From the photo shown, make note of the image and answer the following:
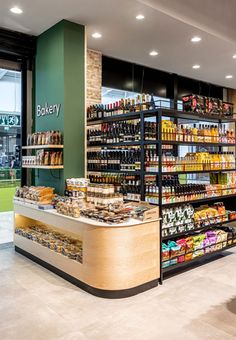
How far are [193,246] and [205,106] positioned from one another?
2213 millimetres

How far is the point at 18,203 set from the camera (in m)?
5.31

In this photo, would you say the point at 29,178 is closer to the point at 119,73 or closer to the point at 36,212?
the point at 36,212

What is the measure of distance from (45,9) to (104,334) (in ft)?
14.2

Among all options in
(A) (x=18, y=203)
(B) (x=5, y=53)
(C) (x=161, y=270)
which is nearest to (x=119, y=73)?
(B) (x=5, y=53)

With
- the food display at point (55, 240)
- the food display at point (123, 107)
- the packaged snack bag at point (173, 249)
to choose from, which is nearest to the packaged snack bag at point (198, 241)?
the packaged snack bag at point (173, 249)

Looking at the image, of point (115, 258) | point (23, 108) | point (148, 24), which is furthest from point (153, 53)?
point (115, 258)

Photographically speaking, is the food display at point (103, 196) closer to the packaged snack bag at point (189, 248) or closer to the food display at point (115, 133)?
the food display at point (115, 133)

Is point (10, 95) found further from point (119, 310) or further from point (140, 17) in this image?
point (119, 310)

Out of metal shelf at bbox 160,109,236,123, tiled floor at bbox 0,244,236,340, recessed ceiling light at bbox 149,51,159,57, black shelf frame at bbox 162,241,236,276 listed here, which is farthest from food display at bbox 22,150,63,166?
recessed ceiling light at bbox 149,51,159,57

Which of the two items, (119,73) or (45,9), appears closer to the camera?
(45,9)

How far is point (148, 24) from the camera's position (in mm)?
5133

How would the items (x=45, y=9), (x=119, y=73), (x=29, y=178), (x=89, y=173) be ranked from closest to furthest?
(x=45, y=9), (x=89, y=173), (x=29, y=178), (x=119, y=73)

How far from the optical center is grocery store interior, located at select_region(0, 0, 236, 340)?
3.33 meters

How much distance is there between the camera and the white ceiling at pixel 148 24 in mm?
4129
